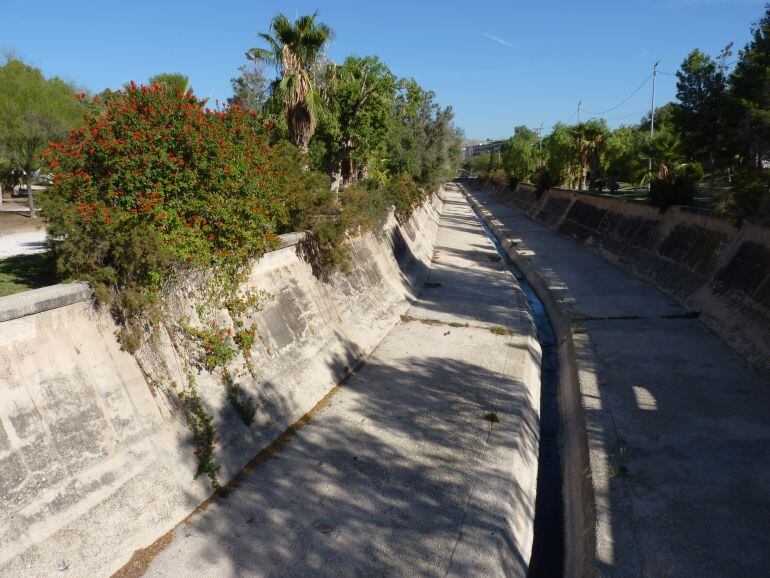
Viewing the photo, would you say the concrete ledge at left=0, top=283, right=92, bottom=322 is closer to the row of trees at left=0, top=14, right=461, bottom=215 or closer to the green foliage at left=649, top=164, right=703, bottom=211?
the row of trees at left=0, top=14, right=461, bottom=215

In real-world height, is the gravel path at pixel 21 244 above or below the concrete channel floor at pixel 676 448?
above

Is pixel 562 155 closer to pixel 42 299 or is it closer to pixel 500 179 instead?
pixel 500 179

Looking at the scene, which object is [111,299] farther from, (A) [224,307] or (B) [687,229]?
(B) [687,229]

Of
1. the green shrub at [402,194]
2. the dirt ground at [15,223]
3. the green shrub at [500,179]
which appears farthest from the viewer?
the green shrub at [500,179]

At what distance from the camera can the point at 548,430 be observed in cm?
1169

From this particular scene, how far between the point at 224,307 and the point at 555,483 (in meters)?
6.85

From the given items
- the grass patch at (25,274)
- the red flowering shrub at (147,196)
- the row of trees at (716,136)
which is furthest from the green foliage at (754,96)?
the grass patch at (25,274)

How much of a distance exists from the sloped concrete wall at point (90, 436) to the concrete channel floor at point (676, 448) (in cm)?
575

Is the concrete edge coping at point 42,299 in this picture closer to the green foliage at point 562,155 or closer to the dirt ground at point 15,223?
the dirt ground at point 15,223

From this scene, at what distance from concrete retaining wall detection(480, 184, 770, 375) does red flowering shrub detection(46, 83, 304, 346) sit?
39.3 ft

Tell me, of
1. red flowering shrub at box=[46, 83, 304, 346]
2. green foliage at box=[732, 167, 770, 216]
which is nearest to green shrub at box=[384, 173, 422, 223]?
green foliage at box=[732, 167, 770, 216]

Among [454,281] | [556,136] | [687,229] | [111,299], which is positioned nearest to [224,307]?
[111,299]

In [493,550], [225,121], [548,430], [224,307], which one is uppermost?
[225,121]

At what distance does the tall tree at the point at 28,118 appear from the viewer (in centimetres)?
2614
